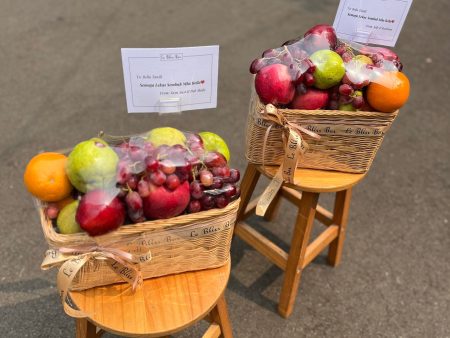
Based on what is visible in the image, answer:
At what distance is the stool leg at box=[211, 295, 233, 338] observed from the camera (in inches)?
51.3

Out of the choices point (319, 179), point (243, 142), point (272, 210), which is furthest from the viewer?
point (243, 142)

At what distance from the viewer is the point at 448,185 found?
2465 mm

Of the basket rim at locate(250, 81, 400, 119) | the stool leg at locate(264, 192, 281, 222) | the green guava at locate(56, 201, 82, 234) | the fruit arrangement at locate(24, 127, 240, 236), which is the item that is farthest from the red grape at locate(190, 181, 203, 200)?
the stool leg at locate(264, 192, 281, 222)

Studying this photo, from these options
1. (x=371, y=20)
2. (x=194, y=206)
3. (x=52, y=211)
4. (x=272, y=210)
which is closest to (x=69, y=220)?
(x=52, y=211)

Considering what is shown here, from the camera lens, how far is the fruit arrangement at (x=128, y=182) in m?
0.96

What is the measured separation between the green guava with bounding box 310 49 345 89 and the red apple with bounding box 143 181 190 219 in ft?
1.73

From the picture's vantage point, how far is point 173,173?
100cm

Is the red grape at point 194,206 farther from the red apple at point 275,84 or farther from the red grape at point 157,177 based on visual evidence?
the red apple at point 275,84

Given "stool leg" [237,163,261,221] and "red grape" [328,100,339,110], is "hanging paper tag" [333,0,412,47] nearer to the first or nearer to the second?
"red grape" [328,100,339,110]

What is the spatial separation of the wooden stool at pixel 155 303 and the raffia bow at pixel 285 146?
0.27 meters

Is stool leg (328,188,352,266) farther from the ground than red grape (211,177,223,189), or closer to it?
closer to it

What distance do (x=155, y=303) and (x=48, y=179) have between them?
416mm

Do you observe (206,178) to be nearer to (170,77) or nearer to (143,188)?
(143,188)

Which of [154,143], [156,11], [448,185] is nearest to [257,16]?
[156,11]
